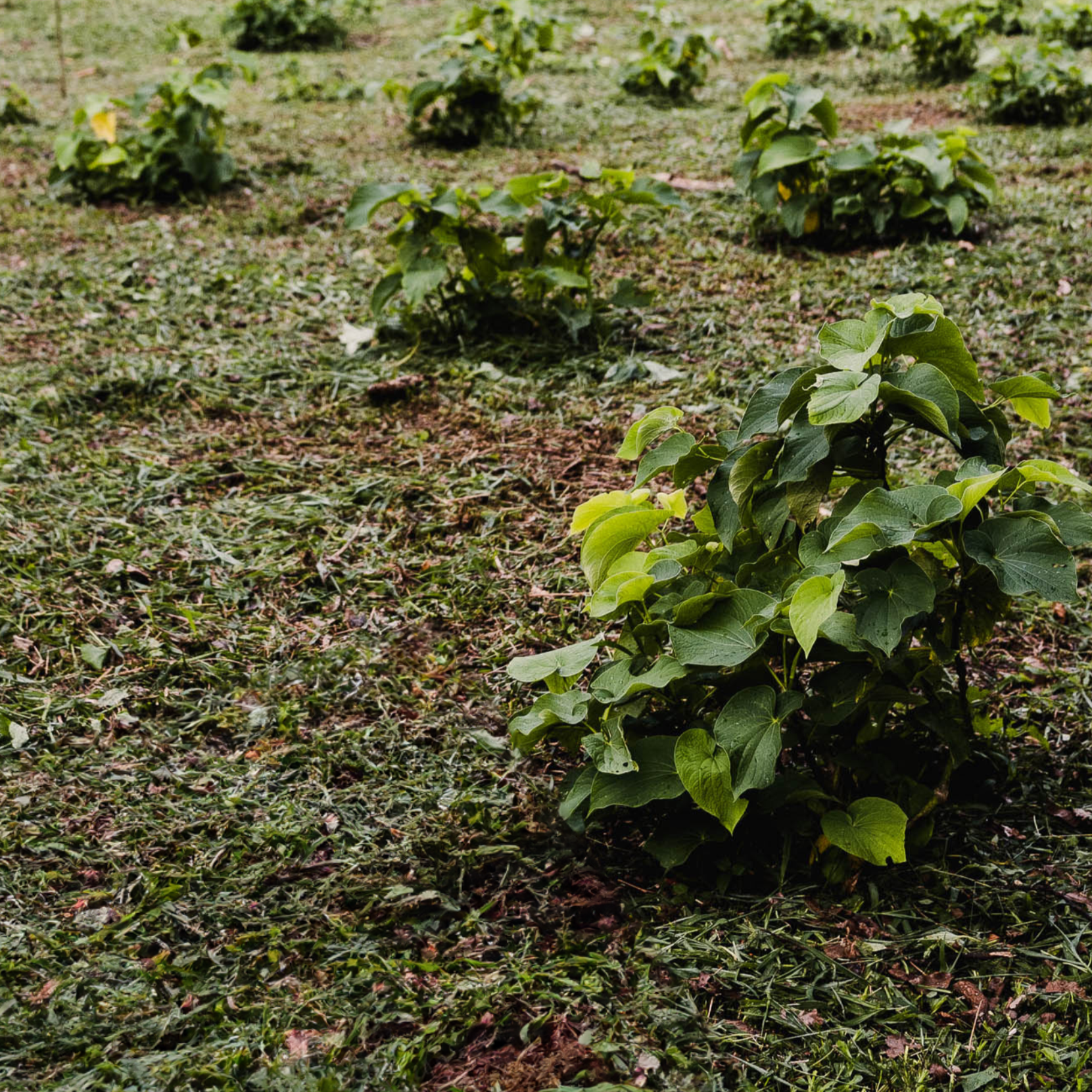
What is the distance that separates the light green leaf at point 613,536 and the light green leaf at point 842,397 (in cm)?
40

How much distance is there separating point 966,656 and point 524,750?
3.62 ft

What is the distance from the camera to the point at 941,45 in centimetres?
650

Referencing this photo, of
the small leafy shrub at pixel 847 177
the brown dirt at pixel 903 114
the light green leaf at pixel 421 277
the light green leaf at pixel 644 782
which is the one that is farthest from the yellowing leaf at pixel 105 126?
the light green leaf at pixel 644 782

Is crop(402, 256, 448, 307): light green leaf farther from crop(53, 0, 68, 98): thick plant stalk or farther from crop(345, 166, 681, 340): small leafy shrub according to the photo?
crop(53, 0, 68, 98): thick plant stalk

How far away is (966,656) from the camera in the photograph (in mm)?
2410

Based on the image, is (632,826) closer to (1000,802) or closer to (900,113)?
(1000,802)

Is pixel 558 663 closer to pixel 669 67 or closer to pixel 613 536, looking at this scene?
pixel 613 536

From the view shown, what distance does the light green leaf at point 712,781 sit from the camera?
169 centimetres

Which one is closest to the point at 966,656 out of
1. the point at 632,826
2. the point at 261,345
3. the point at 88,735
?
Result: the point at 632,826

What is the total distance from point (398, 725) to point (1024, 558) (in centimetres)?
133

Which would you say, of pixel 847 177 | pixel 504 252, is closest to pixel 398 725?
pixel 504 252

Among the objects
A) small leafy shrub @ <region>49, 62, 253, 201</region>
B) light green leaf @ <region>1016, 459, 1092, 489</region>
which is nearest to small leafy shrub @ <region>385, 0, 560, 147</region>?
small leafy shrub @ <region>49, 62, 253, 201</region>

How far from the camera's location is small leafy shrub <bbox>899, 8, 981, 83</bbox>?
6391 millimetres

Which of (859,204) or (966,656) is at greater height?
(859,204)
